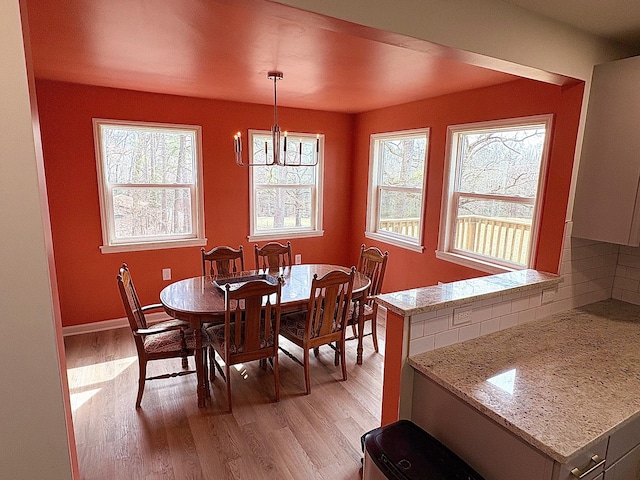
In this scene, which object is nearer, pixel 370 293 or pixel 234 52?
pixel 234 52

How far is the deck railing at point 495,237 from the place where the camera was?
10.3 ft

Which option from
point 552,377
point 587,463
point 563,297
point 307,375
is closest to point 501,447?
point 587,463

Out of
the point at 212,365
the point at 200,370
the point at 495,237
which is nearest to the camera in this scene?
the point at 200,370

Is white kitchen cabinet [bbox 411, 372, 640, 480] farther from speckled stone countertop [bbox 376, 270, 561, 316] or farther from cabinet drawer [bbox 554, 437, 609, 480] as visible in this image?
speckled stone countertop [bbox 376, 270, 561, 316]

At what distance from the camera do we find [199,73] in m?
2.91

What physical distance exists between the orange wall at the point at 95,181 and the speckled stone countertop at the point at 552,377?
3.18 m

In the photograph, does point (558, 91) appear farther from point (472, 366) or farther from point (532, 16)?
point (472, 366)

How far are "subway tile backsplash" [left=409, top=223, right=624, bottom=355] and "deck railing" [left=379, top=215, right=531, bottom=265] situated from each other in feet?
2.03

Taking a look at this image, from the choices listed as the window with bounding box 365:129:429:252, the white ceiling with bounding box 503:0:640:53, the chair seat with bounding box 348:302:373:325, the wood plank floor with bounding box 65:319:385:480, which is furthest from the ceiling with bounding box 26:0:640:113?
the wood plank floor with bounding box 65:319:385:480

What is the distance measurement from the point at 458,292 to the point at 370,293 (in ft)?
5.36

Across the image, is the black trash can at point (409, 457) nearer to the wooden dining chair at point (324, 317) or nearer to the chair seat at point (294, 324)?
the wooden dining chair at point (324, 317)

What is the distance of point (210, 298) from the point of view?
2.76 metres

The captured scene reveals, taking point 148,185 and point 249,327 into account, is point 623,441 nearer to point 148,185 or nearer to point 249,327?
point 249,327

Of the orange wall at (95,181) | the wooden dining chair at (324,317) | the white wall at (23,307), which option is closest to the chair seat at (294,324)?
the wooden dining chair at (324,317)
